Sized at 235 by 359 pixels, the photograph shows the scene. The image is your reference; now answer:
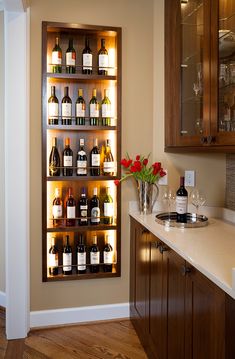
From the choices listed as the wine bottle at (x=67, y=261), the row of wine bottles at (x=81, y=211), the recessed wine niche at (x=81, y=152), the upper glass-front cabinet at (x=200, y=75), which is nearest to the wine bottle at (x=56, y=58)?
the recessed wine niche at (x=81, y=152)

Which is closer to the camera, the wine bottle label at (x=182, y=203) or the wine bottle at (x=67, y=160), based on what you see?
the wine bottle label at (x=182, y=203)

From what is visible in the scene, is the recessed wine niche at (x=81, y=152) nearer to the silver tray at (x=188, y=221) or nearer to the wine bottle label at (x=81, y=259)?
the wine bottle label at (x=81, y=259)

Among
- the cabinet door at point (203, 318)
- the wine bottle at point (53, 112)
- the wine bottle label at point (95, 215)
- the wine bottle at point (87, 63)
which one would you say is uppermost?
the wine bottle at point (87, 63)

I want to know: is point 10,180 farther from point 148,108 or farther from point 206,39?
point 206,39

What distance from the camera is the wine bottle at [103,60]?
268 centimetres

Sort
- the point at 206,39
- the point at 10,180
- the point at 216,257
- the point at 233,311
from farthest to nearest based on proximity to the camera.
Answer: the point at 10,180
the point at 206,39
the point at 216,257
the point at 233,311

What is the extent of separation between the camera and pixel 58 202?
2691 mm

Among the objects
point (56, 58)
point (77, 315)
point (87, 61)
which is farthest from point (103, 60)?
point (77, 315)

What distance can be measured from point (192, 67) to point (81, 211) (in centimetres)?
134

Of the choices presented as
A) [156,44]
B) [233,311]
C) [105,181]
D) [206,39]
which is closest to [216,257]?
[233,311]

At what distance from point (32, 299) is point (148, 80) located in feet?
6.41

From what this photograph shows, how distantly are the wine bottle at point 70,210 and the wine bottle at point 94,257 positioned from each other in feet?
0.78

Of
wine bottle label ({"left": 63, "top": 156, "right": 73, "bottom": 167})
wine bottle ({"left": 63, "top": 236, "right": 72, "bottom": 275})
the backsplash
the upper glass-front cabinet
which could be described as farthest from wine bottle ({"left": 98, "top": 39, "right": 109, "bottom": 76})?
wine bottle ({"left": 63, "top": 236, "right": 72, "bottom": 275})

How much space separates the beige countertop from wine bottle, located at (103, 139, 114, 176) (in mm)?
515
